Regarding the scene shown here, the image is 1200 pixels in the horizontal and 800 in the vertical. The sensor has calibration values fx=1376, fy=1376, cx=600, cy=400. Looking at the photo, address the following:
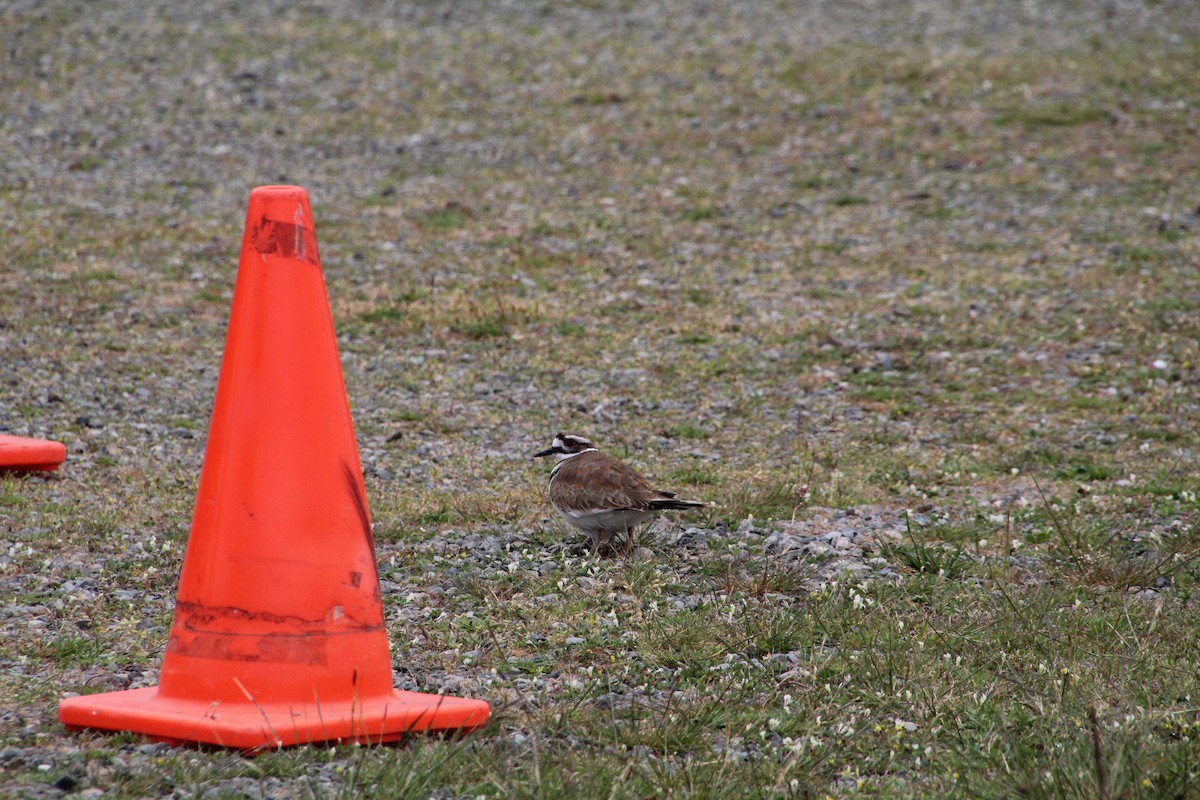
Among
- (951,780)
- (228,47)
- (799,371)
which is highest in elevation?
(228,47)

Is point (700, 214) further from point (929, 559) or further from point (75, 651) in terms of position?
point (75, 651)

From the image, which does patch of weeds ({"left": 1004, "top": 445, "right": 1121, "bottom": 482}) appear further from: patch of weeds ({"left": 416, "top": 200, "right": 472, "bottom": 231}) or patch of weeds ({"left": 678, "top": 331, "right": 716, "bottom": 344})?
patch of weeds ({"left": 416, "top": 200, "right": 472, "bottom": 231})

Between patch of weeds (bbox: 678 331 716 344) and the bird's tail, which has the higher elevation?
the bird's tail

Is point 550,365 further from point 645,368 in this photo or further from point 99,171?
point 99,171

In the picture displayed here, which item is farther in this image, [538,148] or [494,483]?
[538,148]

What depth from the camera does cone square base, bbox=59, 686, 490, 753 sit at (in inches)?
185

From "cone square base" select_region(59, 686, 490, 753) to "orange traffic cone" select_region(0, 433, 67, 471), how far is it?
4.05 metres

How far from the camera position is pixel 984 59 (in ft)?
72.4

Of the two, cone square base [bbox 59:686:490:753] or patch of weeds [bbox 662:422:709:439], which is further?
patch of weeds [bbox 662:422:709:439]

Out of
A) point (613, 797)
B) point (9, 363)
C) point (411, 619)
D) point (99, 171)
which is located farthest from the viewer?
point (99, 171)

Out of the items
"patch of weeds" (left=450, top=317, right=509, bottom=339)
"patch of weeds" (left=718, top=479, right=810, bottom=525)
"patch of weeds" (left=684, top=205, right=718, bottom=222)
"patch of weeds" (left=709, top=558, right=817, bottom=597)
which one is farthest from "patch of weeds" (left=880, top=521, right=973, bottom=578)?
"patch of weeds" (left=684, top=205, right=718, bottom=222)

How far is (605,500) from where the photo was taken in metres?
7.56

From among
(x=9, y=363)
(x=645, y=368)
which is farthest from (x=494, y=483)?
(x=9, y=363)

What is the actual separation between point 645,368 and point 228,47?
13.7 m
